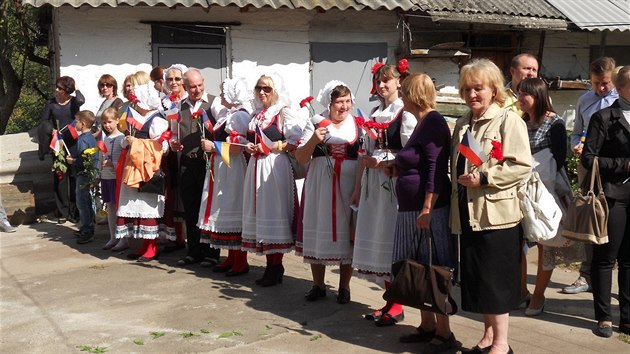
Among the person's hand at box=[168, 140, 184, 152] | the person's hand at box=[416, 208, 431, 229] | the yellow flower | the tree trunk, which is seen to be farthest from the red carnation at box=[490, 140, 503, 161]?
the tree trunk

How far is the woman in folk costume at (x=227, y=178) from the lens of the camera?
6.81m

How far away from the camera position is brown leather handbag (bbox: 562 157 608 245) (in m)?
5.11

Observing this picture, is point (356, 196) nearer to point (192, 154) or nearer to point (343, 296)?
point (343, 296)

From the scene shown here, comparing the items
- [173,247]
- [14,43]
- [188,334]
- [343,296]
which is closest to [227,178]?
[173,247]

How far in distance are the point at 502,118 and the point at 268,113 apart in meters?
2.50

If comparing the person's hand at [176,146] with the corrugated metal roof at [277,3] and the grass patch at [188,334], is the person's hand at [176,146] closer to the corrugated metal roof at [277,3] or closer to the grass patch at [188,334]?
the grass patch at [188,334]

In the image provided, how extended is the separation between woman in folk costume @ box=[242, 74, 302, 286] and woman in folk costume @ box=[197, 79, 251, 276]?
229 mm

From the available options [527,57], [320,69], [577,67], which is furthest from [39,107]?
[527,57]

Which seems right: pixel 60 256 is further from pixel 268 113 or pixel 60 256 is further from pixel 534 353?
pixel 534 353

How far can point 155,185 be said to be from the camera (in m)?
7.48

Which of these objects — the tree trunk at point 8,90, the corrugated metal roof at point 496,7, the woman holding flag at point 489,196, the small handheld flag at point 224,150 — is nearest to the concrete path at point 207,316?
the woman holding flag at point 489,196

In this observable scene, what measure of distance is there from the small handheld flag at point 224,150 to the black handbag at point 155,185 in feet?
3.15

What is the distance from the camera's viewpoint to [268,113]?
6.53 m

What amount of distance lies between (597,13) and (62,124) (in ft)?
29.9
